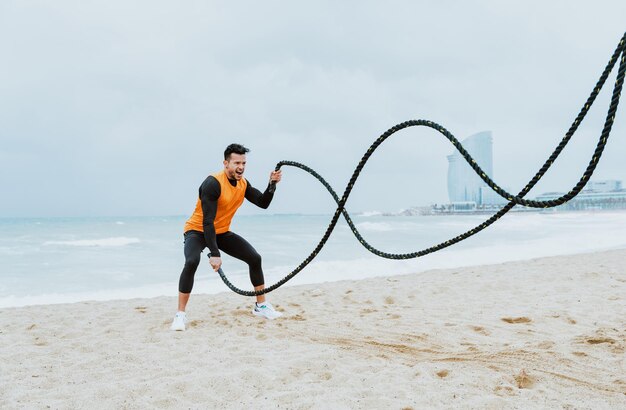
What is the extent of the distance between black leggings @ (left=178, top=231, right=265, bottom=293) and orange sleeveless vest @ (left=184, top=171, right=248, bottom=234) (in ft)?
0.24

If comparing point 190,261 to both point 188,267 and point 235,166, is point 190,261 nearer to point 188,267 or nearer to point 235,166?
point 188,267

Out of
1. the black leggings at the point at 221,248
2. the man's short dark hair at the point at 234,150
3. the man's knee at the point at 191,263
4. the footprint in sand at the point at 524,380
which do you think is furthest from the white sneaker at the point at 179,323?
the footprint in sand at the point at 524,380

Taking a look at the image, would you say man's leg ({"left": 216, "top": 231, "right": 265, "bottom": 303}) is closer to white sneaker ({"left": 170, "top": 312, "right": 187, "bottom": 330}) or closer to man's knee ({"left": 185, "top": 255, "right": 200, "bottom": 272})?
man's knee ({"left": 185, "top": 255, "right": 200, "bottom": 272})

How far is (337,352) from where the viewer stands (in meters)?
3.30

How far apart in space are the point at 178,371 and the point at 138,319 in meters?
1.91

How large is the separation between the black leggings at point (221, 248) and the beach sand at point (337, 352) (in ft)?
1.34

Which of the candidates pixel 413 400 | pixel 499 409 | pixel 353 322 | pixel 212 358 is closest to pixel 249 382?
pixel 212 358

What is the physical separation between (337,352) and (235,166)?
170 cm

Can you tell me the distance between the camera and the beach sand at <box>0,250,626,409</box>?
2.57m

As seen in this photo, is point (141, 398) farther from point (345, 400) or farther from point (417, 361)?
point (417, 361)

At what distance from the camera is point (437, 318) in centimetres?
437

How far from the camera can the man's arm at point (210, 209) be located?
3.92 meters

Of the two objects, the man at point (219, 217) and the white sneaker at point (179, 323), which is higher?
the man at point (219, 217)

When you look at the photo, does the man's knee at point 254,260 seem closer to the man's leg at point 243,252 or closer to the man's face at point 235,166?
the man's leg at point 243,252
